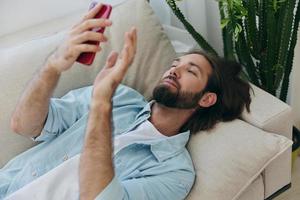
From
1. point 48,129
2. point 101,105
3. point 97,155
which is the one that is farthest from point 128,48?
point 48,129

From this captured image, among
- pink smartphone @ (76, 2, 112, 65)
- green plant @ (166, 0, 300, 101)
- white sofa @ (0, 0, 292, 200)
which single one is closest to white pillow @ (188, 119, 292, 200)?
white sofa @ (0, 0, 292, 200)

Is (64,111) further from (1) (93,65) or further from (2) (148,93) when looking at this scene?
(2) (148,93)

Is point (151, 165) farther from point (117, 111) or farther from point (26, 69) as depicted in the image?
point (26, 69)

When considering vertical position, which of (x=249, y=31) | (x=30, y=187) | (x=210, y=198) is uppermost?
(x=249, y=31)

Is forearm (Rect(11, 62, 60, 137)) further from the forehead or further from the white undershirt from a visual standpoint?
the forehead

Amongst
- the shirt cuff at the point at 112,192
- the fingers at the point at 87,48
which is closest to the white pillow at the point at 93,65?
the fingers at the point at 87,48

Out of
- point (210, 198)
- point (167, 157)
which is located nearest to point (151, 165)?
point (167, 157)

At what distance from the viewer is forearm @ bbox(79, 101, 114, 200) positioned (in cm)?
128

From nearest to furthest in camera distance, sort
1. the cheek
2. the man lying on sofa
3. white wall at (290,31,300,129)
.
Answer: the man lying on sofa, the cheek, white wall at (290,31,300,129)

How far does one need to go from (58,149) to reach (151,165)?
35cm

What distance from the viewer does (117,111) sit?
173 cm

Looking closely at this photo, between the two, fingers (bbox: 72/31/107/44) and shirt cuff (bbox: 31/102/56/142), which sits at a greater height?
fingers (bbox: 72/31/107/44)

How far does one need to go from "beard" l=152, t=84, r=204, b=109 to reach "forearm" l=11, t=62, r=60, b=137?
1.13ft

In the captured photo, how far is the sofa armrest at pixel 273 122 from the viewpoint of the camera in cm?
160
